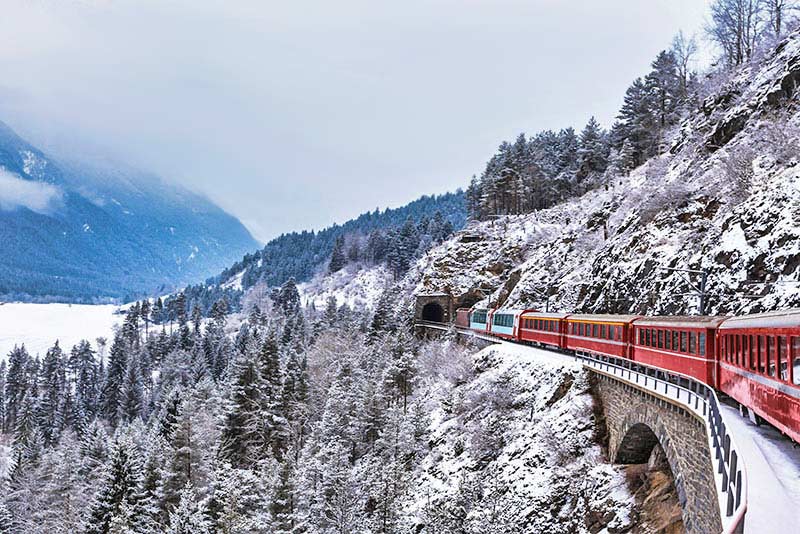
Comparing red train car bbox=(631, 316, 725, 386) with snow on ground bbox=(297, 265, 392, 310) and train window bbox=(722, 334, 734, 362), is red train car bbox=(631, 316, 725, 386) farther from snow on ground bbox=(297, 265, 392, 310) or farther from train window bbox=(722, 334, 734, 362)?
snow on ground bbox=(297, 265, 392, 310)

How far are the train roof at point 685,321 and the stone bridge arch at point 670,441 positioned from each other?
273 centimetres

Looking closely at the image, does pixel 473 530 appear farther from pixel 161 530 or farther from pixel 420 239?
pixel 420 239

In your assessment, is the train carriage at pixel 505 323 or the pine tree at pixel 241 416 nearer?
the train carriage at pixel 505 323

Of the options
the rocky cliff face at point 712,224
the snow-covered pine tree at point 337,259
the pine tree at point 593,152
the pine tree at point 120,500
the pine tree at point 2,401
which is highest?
the pine tree at point 593,152

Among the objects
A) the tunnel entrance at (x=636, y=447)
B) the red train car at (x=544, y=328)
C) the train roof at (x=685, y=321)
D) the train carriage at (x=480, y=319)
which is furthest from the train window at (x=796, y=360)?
the train carriage at (x=480, y=319)

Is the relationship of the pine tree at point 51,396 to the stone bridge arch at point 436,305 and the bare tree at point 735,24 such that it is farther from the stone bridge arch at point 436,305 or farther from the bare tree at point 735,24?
the bare tree at point 735,24

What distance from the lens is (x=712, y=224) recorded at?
3075 cm

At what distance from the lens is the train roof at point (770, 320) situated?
1111cm

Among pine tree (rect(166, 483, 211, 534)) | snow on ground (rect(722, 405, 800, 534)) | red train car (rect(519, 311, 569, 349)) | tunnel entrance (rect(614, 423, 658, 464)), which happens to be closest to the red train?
red train car (rect(519, 311, 569, 349))

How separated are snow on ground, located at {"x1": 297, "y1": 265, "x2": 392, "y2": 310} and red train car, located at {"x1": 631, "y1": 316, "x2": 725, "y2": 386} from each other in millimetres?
119901

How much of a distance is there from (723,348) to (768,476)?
26.2 ft

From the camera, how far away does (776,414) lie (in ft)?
39.3

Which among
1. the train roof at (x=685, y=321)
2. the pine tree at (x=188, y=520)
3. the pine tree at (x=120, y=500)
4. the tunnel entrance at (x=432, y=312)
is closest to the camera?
the train roof at (x=685, y=321)

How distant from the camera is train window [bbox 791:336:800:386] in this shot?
1059cm
